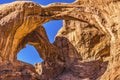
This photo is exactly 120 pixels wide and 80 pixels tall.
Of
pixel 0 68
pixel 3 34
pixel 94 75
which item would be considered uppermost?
pixel 3 34

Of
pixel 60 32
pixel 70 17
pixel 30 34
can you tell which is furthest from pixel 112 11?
pixel 60 32

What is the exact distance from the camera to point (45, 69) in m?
23.8

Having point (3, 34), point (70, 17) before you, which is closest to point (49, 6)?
point (70, 17)

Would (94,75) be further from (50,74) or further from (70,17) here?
(70,17)

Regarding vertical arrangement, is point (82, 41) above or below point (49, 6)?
below

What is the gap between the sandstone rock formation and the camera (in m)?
19.2

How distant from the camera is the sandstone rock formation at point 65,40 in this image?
755 inches

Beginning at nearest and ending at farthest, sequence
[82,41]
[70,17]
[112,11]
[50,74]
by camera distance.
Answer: [112,11] < [70,17] < [50,74] < [82,41]

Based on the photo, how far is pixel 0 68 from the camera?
19.3m

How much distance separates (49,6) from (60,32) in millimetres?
5501

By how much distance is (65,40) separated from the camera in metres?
25.7

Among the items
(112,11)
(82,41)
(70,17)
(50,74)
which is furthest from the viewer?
(82,41)

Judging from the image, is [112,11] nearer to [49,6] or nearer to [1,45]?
[49,6]

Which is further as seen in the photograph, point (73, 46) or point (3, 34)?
point (73, 46)
